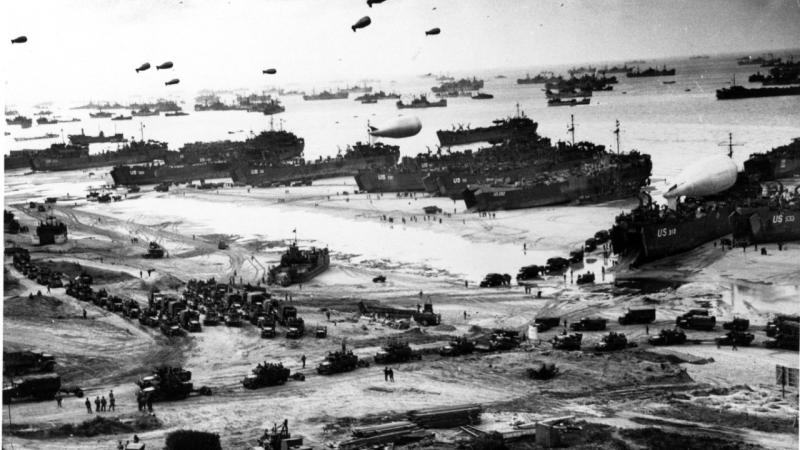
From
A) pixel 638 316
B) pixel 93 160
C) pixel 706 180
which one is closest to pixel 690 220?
pixel 706 180

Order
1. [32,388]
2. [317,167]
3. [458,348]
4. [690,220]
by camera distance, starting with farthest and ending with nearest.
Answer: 1. [317,167]
2. [690,220]
3. [458,348]
4. [32,388]

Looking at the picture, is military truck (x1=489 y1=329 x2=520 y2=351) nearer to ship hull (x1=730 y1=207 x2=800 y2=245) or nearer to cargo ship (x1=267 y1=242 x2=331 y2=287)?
cargo ship (x1=267 y1=242 x2=331 y2=287)

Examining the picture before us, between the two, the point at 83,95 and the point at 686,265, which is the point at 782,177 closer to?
the point at 686,265

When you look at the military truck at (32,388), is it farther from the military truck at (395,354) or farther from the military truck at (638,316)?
the military truck at (638,316)

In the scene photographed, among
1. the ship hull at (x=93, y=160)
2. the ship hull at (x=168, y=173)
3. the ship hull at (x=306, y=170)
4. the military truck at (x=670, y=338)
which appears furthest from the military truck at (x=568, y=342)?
A: the ship hull at (x=93, y=160)

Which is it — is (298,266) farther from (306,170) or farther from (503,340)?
(306,170)

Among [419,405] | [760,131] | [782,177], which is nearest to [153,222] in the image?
[419,405]

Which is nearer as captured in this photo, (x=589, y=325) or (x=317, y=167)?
(x=589, y=325)

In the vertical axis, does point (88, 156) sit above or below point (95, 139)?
below
